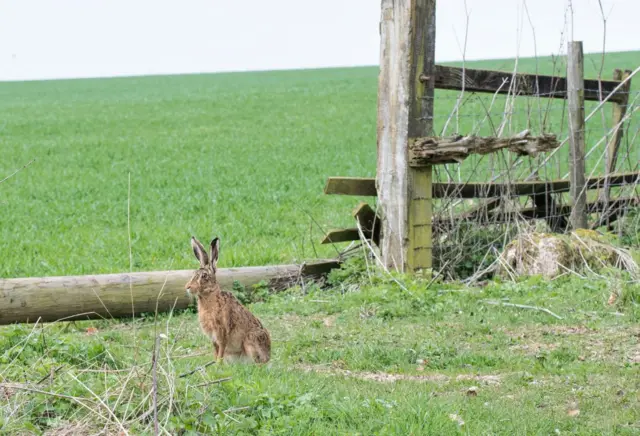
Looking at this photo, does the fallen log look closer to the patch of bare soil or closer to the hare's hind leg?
the hare's hind leg

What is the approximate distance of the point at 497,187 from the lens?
1144 cm

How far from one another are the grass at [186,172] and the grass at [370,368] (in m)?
1.52

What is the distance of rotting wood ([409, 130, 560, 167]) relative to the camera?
1008 cm

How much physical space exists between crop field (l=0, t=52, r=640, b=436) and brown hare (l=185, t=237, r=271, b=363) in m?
0.28

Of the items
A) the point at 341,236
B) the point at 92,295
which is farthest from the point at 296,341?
the point at 341,236

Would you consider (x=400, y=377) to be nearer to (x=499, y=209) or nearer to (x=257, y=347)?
(x=257, y=347)

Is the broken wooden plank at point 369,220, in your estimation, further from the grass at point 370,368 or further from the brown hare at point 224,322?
the brown hare at point 224,322

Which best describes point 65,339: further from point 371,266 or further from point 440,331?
point 371,266

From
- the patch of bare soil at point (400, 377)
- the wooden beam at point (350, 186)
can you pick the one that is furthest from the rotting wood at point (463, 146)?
the patch of bare soil at point (400, 377)

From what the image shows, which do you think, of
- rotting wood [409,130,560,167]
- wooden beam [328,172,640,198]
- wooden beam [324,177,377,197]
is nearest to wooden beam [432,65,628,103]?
rotting wood [409,130,560,167]

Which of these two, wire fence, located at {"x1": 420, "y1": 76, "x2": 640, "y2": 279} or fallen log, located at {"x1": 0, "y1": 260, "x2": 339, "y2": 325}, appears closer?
fallen log, located at {"x1": 0, "y1": 260, "x2": 339, "y2": 325}

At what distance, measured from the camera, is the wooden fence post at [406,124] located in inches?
408

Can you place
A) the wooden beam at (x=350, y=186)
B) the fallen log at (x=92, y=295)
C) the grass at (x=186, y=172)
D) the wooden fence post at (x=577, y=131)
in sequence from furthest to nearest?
the grass at (x=186, y=172) < the wooden fence post at (x=577, y=131) < the wooden beam at (x=350, y=186) < the fallen log at (x=92, y=295)

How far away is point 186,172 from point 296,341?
49.7ft
